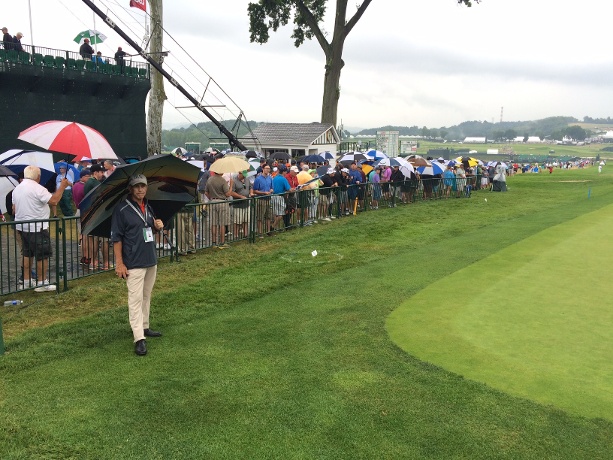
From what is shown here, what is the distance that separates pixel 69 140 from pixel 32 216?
1611 mm

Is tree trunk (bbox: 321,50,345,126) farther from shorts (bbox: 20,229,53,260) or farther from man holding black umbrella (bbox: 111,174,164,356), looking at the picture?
man holding black umbrella (bbox: 111,174,164,356)

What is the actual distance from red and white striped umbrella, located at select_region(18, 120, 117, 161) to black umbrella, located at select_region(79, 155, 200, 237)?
56.1 inches

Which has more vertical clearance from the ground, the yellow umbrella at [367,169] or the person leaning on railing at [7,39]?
the person leaning on railing at [7,39]

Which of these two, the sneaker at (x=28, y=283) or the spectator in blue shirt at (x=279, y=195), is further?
the spectator in blue shirt at (x=279, y=195)

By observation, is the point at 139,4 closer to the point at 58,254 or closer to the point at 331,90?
the point at 331,90

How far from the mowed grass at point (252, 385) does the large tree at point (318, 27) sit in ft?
97.3

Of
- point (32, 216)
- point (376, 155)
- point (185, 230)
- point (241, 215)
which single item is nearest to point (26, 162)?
point (185, 230)

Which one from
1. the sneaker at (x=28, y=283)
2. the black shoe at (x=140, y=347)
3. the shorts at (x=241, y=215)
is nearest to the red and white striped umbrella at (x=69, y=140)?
the sneaker at (x=28, y=283)

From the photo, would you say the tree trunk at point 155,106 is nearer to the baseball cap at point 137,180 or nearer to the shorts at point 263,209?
the shorts at point 263,209

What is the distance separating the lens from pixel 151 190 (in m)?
7.44

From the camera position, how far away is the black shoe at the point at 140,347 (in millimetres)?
6648

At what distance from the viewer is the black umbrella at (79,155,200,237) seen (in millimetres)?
6543

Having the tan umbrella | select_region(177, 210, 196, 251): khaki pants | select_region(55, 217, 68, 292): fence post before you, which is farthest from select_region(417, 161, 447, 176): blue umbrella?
select_region(55, 217, 68, 292): fence post

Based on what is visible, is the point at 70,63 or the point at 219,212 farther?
the point at 70,63
